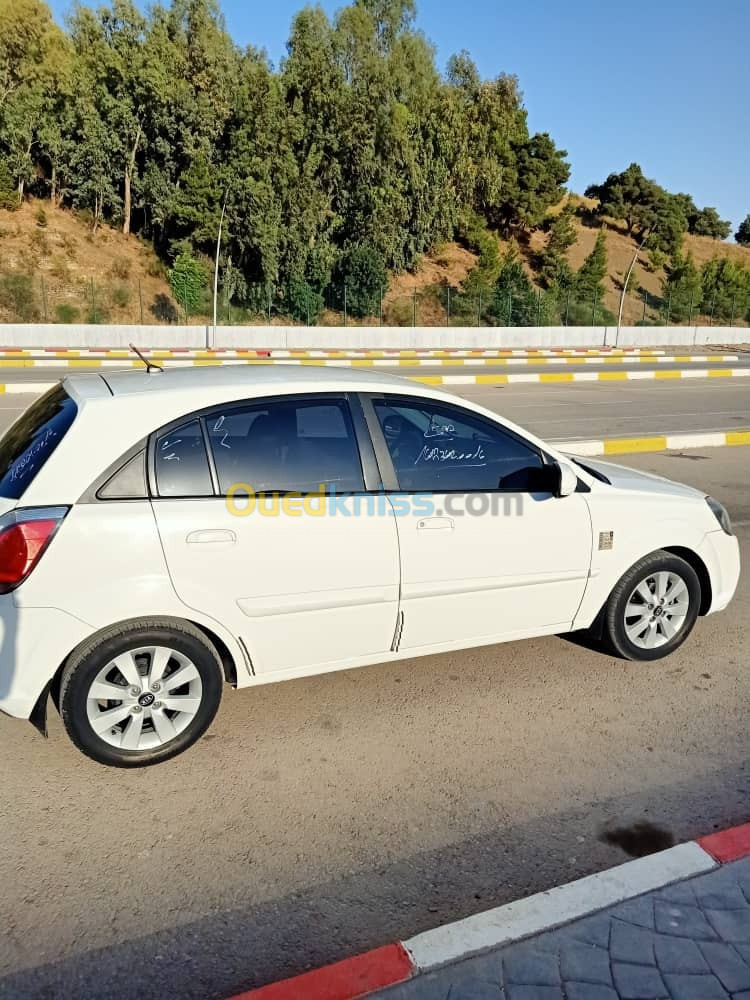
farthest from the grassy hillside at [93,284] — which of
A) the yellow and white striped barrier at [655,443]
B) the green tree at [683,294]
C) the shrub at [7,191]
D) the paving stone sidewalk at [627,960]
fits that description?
the paving stone sidewalk at [627,960]

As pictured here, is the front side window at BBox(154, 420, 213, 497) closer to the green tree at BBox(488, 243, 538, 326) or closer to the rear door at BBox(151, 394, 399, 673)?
the rear door at BBox(151, 394, 399, 673)

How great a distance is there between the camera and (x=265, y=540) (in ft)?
10.7

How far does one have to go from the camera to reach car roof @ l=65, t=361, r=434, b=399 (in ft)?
11.2

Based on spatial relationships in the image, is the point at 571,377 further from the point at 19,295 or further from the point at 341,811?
the point at 19,295

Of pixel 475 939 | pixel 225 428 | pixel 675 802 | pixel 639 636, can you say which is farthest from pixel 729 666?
pixel 225 428

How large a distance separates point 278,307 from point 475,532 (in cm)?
4373

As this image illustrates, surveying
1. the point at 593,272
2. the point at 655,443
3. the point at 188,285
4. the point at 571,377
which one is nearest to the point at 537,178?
the point at 593,272

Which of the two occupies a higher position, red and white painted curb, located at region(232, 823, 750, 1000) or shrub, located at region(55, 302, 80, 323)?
shrub, located at region(55, 302, 80, 323)

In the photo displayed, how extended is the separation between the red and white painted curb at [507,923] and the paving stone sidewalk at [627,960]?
0.11 ft

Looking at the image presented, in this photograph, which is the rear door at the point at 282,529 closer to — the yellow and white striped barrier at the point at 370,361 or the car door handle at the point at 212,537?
the car door handle at the point at 212,537

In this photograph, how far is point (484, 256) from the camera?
5809 centimetres

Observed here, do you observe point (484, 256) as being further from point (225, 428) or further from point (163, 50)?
point (225, 428)

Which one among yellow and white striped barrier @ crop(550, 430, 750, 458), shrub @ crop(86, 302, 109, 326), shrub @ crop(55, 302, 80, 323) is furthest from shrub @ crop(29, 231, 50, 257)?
yellow and white striped barrier @ crop(550, 430, 750, 458)

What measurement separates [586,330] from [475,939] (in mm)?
49057
